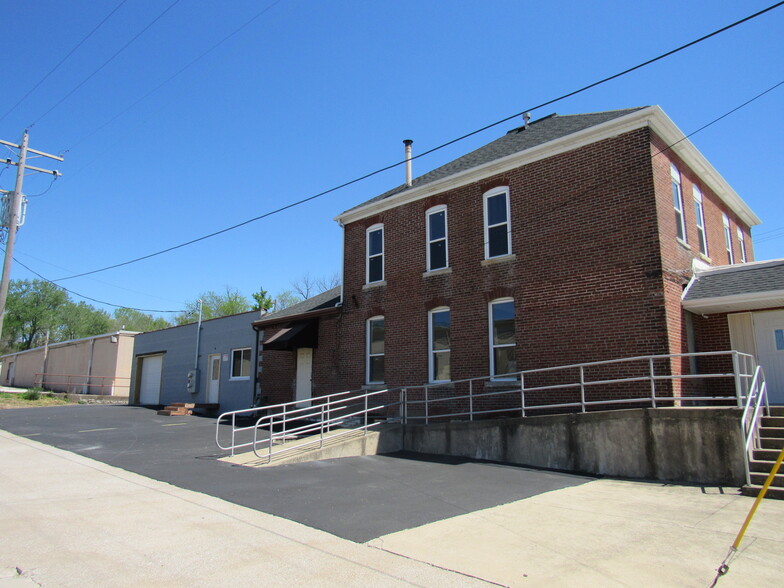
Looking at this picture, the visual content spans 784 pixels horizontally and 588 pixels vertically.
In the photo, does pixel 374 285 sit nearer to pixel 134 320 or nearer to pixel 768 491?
pixel 768 491

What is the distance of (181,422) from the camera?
63.6 feet

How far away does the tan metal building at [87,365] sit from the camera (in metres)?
36.1

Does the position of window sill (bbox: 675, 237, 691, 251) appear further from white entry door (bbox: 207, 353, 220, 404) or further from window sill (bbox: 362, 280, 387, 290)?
white entry door (bbox: 207, 353, 220, 404)

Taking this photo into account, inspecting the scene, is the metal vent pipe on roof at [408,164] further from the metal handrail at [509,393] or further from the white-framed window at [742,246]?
the white-framed window at [742,246]

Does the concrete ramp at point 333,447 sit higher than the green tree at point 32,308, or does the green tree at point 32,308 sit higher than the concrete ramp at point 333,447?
the green tree at point 32,308

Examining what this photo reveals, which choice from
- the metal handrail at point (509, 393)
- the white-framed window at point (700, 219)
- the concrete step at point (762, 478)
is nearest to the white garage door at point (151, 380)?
the metal handrail at point (509, 393)

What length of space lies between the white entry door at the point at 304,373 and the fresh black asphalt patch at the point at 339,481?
13.8 ft

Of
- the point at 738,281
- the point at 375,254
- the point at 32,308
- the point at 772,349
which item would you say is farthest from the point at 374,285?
the point at 32,308

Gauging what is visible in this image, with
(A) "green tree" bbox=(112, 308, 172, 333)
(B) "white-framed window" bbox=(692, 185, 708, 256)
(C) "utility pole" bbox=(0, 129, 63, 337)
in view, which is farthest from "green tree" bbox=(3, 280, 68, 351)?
(B) "white-framed window" bbox=(692, 185, 708, 256)

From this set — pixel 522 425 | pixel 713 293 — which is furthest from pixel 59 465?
pixel 713 293

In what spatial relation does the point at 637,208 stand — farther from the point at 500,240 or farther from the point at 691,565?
the point at 691,565

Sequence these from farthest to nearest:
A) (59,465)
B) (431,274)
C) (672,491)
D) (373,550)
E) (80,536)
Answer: (431,274) < (59,465) < (672,491) < (80,536) < (373,550)

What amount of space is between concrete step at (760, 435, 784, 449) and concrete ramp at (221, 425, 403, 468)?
7.46 m

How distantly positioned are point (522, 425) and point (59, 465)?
9.13 meters
